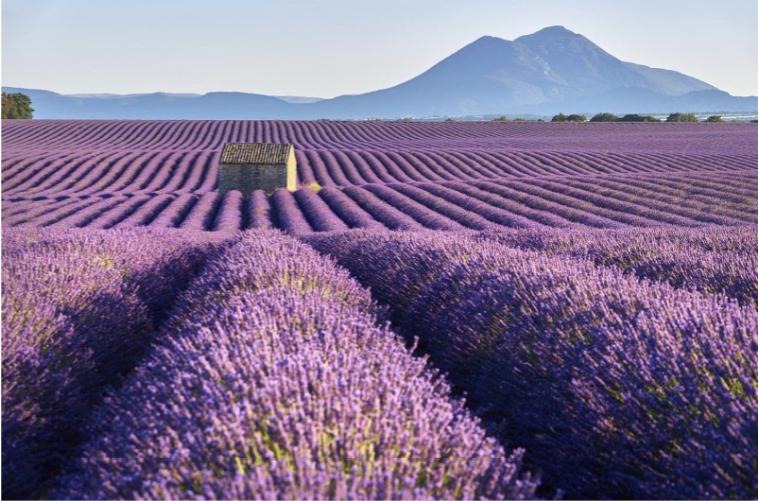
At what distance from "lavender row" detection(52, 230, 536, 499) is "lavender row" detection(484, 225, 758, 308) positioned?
245 centimetres

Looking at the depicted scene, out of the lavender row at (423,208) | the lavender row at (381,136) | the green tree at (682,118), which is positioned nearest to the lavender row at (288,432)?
the lavender row at (423,208)

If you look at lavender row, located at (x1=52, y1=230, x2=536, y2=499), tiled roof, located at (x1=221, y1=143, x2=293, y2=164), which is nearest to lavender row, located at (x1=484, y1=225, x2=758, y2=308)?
lavender row, located at (x1=52, y1=230, x2=536, y2=499)

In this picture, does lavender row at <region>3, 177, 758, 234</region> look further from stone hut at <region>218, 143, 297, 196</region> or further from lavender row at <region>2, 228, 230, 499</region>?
lavender row at <region>2, 228, 230, 499</region>

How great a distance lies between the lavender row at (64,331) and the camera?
10.6 ft

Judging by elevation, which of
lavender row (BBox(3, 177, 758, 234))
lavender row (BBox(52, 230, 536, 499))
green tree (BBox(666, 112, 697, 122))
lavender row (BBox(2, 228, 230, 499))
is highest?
green tree (BBox(666, 112, 697, 122))

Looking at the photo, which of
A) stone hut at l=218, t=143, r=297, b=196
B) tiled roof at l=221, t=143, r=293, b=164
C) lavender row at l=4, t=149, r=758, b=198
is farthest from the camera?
lavender row at l=4, t=149, r=758, b=198

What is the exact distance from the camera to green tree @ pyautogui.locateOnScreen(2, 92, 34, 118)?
64000 mm

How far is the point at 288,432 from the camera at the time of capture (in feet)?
A: 6.82

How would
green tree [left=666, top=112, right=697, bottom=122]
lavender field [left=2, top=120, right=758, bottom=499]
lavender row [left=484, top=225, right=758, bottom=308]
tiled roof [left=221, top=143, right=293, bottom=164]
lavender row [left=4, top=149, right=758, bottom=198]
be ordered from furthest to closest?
green tree [left=666, top=112, right=697, bottom=122]
lavender row [left=4, top=149, right=758, bottom=198]
tiled roof [left=221, top=143, right=293, bottom=164]
lavender row [left=484, top=225, right=758, bottom=308]
lavender field [left=2, top=120, right=758, bottom=499]

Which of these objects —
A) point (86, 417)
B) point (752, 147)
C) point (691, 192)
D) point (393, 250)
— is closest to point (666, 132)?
point (752, 147)

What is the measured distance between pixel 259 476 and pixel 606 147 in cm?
4101

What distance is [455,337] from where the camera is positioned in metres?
4.11

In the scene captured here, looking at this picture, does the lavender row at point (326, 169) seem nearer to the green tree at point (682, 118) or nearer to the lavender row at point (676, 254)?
the lavender row at point (676, 254)

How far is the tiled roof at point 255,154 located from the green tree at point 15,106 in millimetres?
47972
